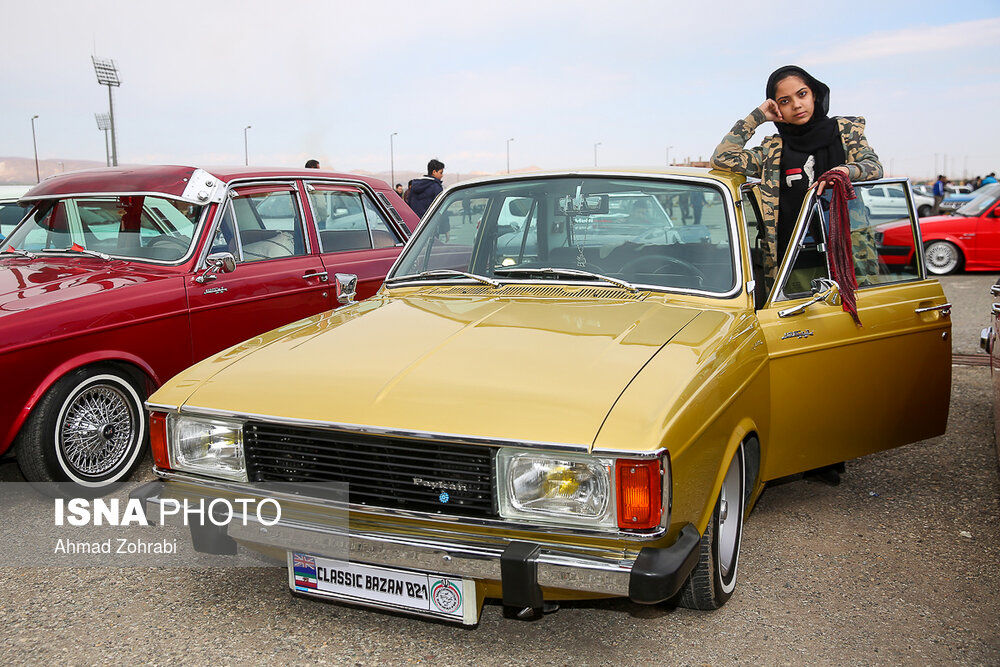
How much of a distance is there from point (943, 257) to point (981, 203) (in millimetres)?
1194

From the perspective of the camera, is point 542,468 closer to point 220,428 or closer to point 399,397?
point 399,397

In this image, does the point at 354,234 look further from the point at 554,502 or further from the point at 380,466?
the point at 554,502

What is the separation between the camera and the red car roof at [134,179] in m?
5.63

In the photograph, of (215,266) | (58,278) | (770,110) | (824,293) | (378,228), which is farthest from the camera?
(378,228)

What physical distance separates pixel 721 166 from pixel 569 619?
100.0 inches

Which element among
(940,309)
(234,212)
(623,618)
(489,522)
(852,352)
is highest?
(234,212)

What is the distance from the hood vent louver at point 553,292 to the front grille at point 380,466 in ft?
4.27

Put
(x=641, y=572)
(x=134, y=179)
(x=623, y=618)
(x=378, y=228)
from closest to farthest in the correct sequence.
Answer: (x=641, y=572) < (x=623, y=618) < (x=134, y=179) < (x=378, y=228)

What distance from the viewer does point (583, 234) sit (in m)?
4.07

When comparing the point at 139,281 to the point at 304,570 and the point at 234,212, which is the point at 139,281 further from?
the point at 304,570

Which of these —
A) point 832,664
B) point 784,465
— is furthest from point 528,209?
point 832,664

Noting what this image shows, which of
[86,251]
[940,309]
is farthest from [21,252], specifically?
[940,309]

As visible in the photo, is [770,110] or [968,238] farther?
[968,238]

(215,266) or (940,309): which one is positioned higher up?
(215,266)
